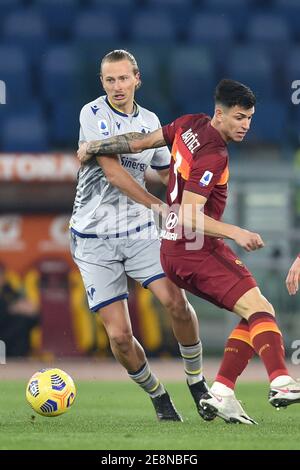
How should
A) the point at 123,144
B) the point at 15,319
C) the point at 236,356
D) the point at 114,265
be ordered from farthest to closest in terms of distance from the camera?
1. the point at 15,319
2. the point at 114,265
3. the point at 123,144
4. the point at 236,356

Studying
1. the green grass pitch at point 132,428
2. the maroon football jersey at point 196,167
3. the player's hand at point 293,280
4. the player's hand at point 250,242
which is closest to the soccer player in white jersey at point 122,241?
the green grass pitch at point 132,428

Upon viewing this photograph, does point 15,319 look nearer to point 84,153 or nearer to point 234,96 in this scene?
point 84,153

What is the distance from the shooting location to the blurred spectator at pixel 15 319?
1245cm

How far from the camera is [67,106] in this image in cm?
1524

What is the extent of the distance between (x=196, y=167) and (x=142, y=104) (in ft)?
30.7

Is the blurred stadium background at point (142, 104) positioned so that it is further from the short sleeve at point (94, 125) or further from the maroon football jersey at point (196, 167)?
the maroon football jersey at point (196, 167)

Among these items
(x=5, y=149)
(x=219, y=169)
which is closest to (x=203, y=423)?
(x=219, y=169)

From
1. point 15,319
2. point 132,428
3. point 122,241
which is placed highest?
point 122,241

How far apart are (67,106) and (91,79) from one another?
1.91ft

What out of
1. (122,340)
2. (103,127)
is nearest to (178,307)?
(122,340)

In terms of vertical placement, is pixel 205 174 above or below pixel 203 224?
above

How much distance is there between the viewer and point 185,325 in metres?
6.68

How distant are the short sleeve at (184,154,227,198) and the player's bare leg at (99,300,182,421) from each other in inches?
49.3

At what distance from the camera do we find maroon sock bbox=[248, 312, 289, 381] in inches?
225
